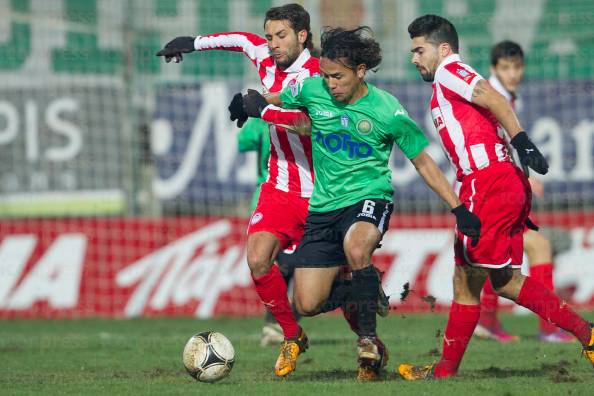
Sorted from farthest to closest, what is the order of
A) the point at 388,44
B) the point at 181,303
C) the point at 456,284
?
the point at 388,44 → the point at 181,303 → the point at 456,284

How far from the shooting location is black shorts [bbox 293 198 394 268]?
23.8ft

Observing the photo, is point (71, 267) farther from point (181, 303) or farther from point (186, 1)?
point (186, 1)

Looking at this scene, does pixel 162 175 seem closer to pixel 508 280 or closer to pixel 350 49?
pixel 350 49

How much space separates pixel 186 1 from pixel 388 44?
2864 millimetres

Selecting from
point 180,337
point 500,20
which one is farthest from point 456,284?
point 500,20

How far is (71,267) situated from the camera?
1286cm

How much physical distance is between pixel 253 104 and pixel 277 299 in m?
1.28

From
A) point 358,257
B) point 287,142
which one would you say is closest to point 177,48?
point 287,142

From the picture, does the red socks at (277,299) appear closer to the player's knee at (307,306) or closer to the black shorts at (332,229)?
the player's knee at (307,306)

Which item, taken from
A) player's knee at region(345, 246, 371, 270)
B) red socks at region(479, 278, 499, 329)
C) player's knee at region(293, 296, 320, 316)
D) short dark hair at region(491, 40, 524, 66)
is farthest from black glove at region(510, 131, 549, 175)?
red socks at region(479, 278, 499, 329)

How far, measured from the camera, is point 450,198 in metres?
6.89

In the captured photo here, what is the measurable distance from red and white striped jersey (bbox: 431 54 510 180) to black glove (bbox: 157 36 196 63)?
6.60 ft

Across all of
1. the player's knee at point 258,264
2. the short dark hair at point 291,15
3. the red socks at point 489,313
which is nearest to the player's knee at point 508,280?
the player's knee at point 258,264

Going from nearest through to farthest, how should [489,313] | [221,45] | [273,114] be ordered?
1. [273,114]
2. [221,45]
3. [489,313]
